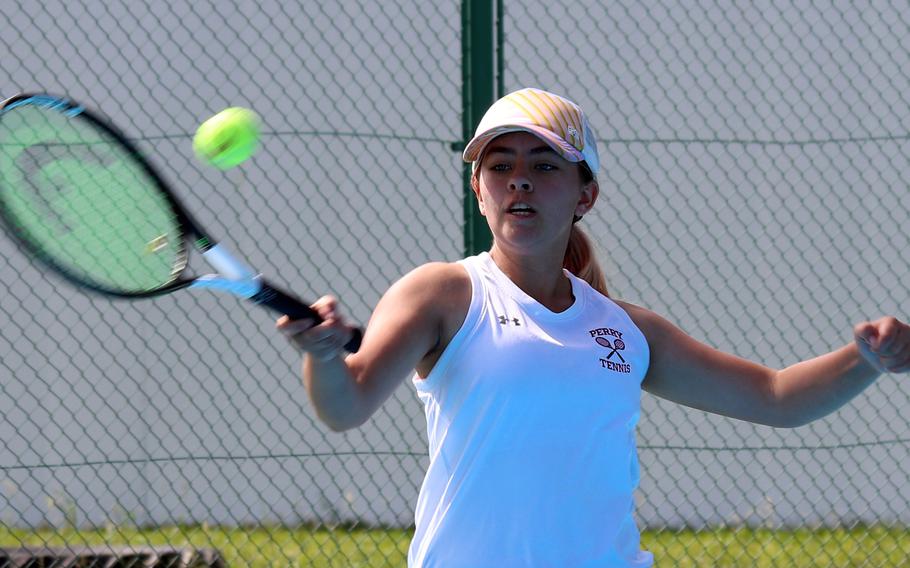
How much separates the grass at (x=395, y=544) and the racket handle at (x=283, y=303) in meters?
3.08

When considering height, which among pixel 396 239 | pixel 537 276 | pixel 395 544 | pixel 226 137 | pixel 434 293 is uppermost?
pixel 226 137

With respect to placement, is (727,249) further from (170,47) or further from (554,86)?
(170,47)

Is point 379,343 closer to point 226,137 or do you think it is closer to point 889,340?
point 226,137

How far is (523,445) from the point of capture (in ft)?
7.08

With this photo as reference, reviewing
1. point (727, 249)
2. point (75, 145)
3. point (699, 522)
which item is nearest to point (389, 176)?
point (727, 249)

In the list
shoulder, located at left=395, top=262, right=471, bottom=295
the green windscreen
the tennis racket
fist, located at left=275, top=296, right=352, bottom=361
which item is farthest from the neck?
the green windscreen

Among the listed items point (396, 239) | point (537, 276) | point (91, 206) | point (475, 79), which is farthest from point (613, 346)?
point (396, 239)

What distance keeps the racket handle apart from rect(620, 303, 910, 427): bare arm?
732 mm

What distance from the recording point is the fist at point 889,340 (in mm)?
2332

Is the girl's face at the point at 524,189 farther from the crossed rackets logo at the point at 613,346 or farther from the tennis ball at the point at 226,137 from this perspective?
the tennis ball at the point at 226,137

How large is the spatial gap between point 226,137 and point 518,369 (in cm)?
67

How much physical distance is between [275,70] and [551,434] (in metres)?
3.34

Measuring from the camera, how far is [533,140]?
232 centimetres

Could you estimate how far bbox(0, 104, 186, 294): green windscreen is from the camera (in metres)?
2.24
